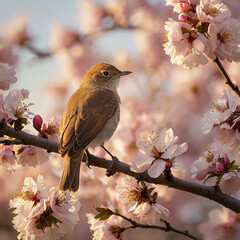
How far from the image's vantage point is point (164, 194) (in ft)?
16.7

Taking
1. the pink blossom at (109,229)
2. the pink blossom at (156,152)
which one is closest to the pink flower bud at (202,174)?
the pink blossom at (156,152)

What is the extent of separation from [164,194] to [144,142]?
2.47 m

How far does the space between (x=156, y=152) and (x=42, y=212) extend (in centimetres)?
82

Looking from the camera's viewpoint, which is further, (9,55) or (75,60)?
(75,60)

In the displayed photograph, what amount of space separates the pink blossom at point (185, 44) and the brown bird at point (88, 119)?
114 cm

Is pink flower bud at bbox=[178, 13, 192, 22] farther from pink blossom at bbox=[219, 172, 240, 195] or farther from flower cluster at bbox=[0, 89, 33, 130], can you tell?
flower cluster at bbox=[0, 89, 33, 130]

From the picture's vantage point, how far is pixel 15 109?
2898 mm

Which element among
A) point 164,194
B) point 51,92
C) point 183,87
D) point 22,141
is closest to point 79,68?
point 51,92

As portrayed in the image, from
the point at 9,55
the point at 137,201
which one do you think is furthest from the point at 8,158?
the point at 9,55

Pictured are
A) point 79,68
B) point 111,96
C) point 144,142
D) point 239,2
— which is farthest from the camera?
point 79,68

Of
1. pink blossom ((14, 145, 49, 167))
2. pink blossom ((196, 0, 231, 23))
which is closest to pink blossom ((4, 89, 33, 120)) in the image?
pink blossom ((14, 145, 49, 167))

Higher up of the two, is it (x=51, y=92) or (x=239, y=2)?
(x=239, y=2)

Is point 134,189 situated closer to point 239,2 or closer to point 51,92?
point 239,2

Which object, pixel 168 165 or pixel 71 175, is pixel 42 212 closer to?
pixel 71 175
